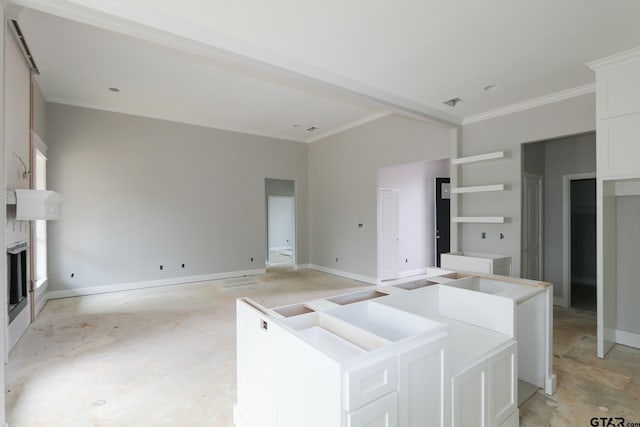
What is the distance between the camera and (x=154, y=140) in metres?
6.17

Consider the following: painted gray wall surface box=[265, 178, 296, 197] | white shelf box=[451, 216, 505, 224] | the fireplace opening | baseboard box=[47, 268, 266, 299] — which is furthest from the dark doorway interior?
the fireplace opening

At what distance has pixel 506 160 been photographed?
4.53m

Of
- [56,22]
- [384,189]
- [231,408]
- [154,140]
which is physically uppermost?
[56,22]

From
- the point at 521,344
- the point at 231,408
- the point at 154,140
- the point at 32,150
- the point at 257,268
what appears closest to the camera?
the point at 231,408

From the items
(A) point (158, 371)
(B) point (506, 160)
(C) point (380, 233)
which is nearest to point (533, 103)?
(B) point (506, 160)

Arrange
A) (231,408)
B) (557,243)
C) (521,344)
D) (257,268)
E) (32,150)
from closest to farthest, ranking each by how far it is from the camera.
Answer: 1. (231,408)
2. (521,344)
3. (32,150)
4. (557,243)
5. (257,268)

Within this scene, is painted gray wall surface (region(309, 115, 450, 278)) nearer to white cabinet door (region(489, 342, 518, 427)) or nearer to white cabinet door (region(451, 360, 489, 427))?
white cabinet door (region(489, 342, 518, 427))

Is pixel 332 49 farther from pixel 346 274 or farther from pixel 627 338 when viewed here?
pixel 346 274

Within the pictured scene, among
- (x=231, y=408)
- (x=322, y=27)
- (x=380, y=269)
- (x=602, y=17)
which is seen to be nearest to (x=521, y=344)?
(x=231, y=408)

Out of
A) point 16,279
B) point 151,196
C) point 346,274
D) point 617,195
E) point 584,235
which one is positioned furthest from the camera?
point 346,274

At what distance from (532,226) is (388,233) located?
2.60m

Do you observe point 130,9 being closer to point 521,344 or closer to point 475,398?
point 475,398

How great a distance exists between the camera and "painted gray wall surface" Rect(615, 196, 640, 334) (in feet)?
11.4

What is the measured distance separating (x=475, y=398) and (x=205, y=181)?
6.25m
